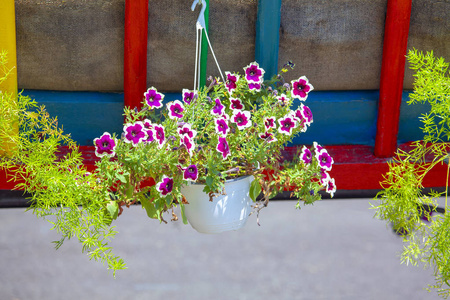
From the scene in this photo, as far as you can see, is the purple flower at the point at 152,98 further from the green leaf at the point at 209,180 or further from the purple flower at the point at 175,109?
the green leaf at the point at 209,180

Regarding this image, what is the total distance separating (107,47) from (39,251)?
145 cm

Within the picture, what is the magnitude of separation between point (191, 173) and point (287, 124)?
432mm

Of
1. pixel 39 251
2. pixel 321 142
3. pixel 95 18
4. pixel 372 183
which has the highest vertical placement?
pixel 95 18

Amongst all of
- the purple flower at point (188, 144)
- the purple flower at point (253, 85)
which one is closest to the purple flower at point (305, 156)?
the purple flower at point (253, 85)

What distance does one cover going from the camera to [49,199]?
6.61 feet

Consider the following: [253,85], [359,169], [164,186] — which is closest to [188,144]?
[164,186]

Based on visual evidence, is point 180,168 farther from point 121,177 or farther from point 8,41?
point 8,41

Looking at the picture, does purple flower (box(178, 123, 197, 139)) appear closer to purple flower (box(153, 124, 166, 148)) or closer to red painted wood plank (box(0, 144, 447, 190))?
purple flower (box(153, 124, 166, 148))

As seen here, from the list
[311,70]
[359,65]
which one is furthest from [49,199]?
[359,65]

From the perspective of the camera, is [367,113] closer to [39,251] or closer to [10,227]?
[39,251]

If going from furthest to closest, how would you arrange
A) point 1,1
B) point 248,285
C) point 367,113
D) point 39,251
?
1. point 39,251
2. point 248,285
3. point 367,113
4. point 1,1

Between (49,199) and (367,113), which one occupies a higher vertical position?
(367,113)

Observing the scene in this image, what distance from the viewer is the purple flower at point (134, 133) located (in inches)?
76.2

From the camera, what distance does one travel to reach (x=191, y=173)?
193 centimetres
